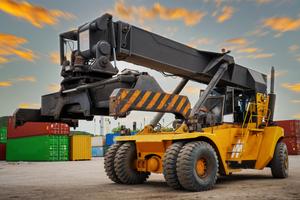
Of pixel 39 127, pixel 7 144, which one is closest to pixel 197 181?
pixel 39 127

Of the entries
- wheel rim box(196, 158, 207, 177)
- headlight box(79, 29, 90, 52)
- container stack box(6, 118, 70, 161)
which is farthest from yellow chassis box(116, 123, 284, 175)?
container stack box(6, 118, 70, 161)

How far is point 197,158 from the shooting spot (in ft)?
28.0

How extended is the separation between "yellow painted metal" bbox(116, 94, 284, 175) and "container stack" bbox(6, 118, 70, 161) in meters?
21.3

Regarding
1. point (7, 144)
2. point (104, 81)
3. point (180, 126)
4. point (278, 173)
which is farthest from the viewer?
point (7, 144)

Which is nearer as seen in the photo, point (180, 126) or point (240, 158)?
point (180, 126)

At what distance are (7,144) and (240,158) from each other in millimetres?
28036

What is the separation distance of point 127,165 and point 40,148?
74.4 feet

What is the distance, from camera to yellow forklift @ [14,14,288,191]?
7.47 meters

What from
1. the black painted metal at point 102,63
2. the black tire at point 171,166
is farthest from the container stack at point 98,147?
the black tire at point 171,166

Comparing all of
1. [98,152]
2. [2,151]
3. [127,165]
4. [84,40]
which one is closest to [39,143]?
[2,151]

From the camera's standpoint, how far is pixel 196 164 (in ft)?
28.1

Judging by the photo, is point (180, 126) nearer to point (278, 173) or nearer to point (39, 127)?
point (278, 173)

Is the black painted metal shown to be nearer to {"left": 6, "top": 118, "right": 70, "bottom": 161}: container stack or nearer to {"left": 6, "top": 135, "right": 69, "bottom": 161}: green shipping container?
{"left": 6, "top": 118, "right": 70, "bottom": 161}: container stack

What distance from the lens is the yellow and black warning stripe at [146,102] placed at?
7.02 meters
